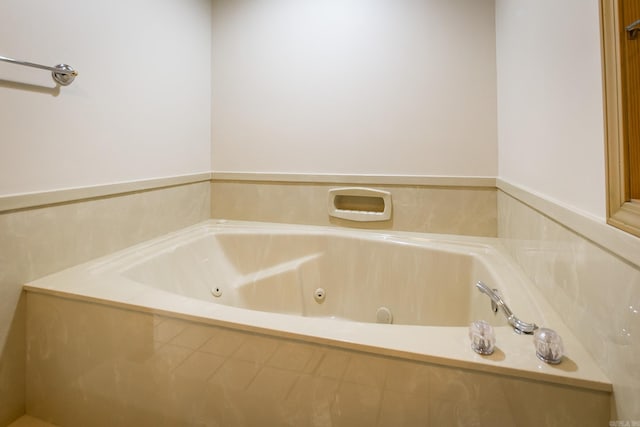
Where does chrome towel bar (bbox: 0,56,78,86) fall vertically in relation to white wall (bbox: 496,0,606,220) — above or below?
above

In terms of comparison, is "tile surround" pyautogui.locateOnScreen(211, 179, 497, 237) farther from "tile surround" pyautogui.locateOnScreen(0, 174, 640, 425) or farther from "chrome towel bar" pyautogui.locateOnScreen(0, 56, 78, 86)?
"chrome towel bar" pyautogui.locateOnScreen(0, 56, 78, 86)

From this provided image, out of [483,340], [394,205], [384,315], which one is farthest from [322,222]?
[483,340]

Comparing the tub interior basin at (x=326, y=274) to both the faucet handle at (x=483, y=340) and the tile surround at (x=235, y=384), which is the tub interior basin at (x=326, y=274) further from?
the faucet handle at (x=483, y=340)

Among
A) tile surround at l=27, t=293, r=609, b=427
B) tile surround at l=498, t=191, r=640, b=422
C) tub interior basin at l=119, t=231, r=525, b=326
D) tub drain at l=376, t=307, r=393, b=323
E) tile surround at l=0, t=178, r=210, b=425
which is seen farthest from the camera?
tub drain at l=376, t=307, r=393, b=323

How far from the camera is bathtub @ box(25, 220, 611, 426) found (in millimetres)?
619

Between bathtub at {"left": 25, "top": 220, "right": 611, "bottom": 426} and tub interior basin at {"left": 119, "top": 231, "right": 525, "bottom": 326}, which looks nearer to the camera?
bathtub at {"left": 25, "top": 220, "right": 611, "bottom": 426}

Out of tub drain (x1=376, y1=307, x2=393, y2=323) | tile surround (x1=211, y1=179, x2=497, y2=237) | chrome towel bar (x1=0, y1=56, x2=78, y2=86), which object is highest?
chrome towel bar (x1=0, y1=56, x2=78, y2=86)

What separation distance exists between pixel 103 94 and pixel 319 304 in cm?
127

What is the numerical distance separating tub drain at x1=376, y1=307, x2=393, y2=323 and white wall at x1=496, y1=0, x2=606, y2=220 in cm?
75

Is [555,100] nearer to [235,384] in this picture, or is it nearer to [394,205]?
[394,205]

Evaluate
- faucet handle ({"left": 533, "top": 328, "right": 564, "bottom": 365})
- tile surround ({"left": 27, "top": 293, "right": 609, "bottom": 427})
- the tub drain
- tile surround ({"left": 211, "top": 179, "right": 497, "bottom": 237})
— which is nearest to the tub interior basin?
the tub drain

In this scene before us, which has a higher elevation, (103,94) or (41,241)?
(103,94)

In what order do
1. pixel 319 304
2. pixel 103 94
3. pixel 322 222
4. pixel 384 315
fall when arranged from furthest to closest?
pixel 322 222
pixel 319 304
pixel 384 315
pixel 103 94

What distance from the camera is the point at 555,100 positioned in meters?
0.82
